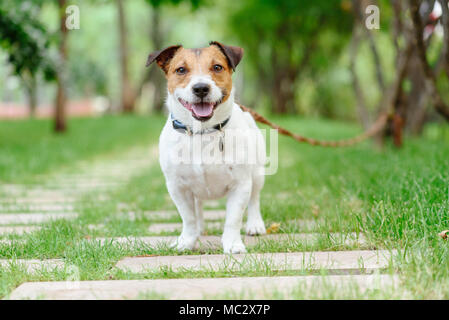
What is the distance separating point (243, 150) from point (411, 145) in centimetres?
522

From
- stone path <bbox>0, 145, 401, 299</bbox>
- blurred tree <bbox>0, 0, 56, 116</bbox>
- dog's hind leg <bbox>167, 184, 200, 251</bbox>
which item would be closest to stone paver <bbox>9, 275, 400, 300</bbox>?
stone path <bbox>0, 145, 401, 299</bbox>

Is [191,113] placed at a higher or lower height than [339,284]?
higher

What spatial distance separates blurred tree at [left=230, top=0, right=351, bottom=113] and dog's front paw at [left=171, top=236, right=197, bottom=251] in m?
15.7

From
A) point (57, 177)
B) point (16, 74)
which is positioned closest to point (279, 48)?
point (16, 74)

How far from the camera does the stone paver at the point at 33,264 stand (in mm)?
2635

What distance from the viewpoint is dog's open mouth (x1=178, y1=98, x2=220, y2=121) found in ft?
9.92

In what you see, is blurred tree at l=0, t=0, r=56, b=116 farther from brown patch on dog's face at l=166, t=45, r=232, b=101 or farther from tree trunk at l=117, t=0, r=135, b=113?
tree trunk at l=117, t=0, r=135, b=113

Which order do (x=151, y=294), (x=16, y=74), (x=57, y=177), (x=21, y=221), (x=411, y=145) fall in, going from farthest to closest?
1. (x=16, y=74)
2. (x=411, y=145)
3. (x=57, y=177)
4. (x=21, y=221)
5. (x=151, y=294)

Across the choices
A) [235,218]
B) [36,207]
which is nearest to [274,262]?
[235,218]

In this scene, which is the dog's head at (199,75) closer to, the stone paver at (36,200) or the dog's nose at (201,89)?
the dog's nose at (201,89)

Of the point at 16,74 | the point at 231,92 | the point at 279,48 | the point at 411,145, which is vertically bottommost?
the point at 411,145

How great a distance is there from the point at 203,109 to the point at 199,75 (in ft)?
0.78

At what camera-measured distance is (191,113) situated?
308 centimetres

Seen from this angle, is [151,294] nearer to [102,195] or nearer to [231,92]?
[231,92]
